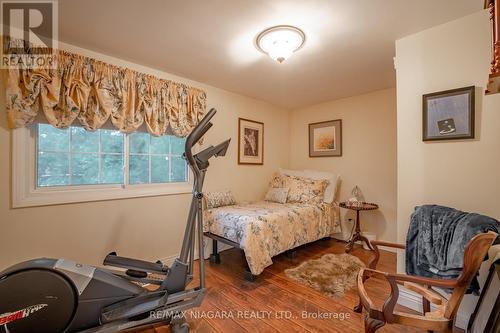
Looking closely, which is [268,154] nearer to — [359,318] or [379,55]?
[379,55]

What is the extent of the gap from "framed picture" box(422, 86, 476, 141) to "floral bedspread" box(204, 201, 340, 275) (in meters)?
1.54

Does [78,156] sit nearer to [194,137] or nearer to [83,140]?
[83,140]

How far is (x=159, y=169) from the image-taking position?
8.85ft

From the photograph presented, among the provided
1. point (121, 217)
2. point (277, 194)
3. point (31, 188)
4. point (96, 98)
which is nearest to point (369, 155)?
point (277, 194)

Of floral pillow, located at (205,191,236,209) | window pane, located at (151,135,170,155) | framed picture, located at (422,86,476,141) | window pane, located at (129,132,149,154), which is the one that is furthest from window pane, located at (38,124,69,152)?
framed picture, located at (422,86,476,141)

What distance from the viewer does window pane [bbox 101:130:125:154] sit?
2299mm

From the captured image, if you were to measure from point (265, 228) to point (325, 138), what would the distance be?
2.20 metres

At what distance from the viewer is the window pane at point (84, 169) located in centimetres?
213

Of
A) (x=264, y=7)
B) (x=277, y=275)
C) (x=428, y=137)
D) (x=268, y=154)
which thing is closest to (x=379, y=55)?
(x=428, y=137)

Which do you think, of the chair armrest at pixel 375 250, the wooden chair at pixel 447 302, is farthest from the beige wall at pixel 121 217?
the wooden chair at pixel 447 302

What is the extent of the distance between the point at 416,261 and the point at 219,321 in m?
1.48

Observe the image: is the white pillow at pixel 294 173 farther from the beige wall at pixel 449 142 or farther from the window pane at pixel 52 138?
the window pane at pixel 52 138

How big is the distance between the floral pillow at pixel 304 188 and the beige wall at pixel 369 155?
0.56m

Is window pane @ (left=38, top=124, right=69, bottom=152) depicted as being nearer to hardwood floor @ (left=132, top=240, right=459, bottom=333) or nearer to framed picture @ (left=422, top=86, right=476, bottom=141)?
hardwood floor @ (left=132, top=240, right=459, bottom=333)
